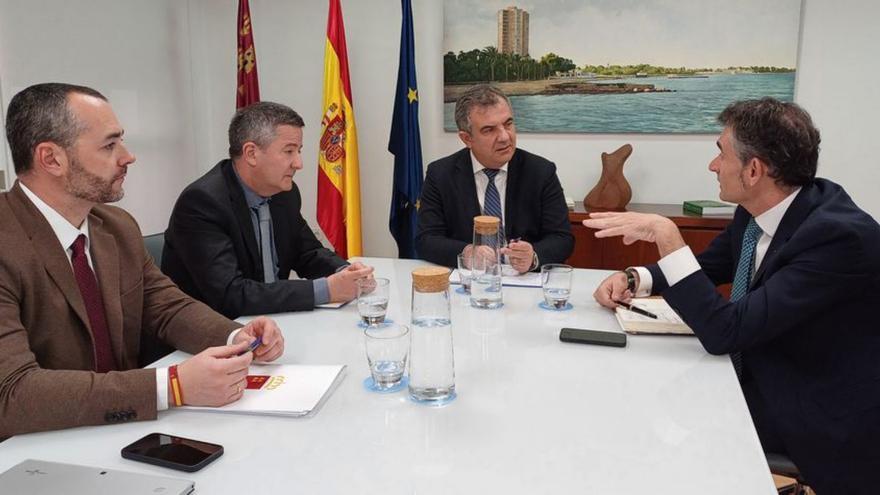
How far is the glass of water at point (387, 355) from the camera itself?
135 centimetres

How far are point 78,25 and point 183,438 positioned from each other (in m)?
3.11

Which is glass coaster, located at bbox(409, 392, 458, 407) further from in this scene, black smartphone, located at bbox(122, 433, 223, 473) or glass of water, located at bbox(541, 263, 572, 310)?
glass of water, located at bbox(541, 263, 572, 310)

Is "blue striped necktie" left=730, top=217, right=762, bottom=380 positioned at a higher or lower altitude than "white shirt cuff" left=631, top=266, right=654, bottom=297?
higher

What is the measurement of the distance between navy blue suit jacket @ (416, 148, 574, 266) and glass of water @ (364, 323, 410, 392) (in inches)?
57.1

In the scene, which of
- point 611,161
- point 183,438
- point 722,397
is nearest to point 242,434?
point 183,438

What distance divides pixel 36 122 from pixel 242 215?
75cm

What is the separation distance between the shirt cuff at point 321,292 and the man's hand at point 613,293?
0.80 metres

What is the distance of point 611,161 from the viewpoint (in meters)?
3.71

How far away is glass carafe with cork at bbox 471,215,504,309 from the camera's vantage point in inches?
76.5

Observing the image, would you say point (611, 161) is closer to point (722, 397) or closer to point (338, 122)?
point (338, 122)

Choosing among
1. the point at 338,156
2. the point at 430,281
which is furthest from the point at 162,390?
the point at 338,156

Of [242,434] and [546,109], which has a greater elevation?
[546,109]

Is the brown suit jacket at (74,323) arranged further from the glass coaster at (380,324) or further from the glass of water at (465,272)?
the glass of water at (465,272)

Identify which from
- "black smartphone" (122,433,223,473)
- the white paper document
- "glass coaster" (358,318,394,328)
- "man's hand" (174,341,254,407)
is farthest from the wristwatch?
"black smartphone" (122,433,223,473)
